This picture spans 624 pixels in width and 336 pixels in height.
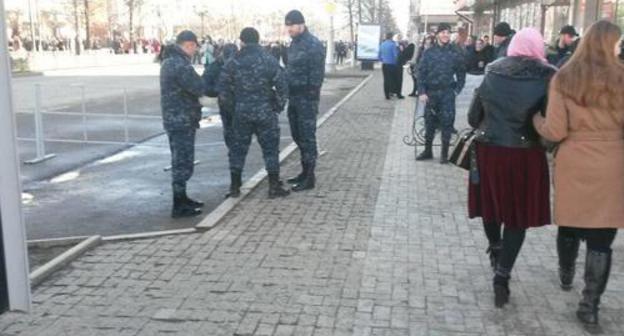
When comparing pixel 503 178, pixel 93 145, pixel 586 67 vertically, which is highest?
pixel 586 67

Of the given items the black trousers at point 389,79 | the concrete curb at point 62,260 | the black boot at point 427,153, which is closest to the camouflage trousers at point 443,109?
the black boot at point 427,153

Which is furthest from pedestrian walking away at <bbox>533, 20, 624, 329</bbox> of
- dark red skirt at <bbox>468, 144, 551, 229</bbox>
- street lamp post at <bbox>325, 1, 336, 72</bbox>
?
street lamp post at <bbox>325, 1, 336, 72</bbox>

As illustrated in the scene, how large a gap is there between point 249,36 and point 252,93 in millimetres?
586

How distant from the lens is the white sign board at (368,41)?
3300cm

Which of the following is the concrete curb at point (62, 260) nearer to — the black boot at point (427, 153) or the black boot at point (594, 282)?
the black boot at point (594, 282)

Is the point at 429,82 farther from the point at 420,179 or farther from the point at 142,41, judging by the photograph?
the point at 142,41

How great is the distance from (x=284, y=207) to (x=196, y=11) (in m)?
77.5

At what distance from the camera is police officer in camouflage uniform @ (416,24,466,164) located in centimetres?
972

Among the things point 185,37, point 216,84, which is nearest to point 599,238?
point 185,37

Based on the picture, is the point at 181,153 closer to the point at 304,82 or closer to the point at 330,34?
the point at 304,82

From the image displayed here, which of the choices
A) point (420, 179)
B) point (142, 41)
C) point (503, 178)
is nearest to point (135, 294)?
point (503, 178)

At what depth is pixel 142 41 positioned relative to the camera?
227ft

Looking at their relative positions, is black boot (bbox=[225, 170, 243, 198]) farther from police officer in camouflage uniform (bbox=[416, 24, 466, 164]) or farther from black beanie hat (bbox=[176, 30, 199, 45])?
police officer in camouflage uniform (bbox=[416, 24, 466, 164])

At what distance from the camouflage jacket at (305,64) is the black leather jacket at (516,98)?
3610 millimetres
